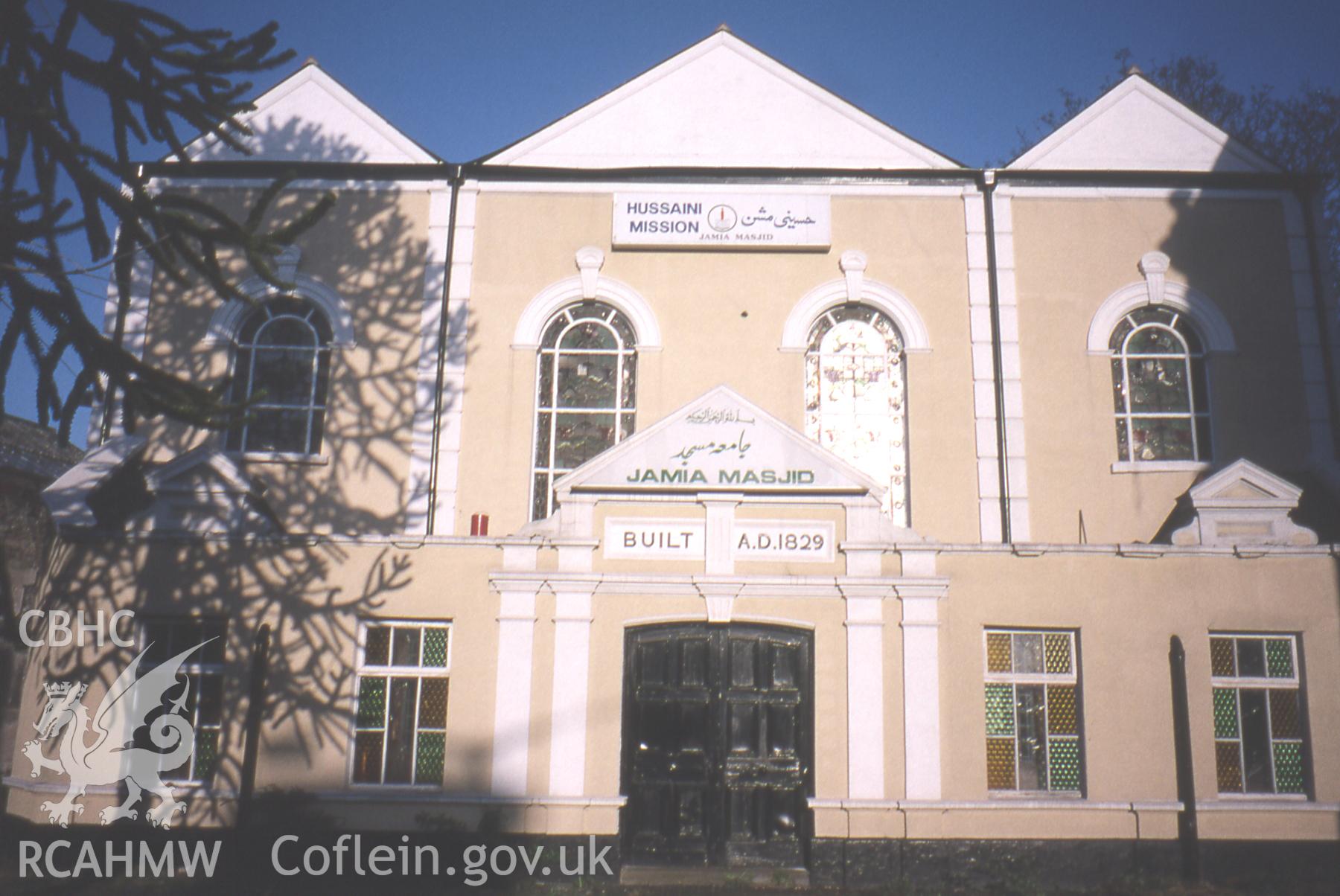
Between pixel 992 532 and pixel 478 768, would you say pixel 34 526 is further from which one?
pixel 992 532

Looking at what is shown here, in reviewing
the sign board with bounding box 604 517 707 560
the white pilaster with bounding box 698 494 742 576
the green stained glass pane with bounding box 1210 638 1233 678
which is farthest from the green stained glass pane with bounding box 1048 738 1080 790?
the sign board with bounding box 604 517 707 560

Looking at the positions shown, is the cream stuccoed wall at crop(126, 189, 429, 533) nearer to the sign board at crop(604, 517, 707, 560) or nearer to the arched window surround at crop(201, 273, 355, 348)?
the arched window surround at crop(201, 273, 355, 348)

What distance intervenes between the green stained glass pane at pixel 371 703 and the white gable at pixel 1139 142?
10.5 m

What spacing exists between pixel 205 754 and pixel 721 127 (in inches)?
403

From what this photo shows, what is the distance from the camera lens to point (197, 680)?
11523mm

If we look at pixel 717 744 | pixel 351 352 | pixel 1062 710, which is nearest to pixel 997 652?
pixel 1062 710

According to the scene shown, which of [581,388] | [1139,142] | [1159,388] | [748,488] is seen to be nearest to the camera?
[748,488]

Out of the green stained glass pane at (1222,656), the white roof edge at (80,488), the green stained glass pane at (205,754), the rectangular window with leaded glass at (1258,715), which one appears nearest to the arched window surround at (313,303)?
the white roof edge at (80,488)

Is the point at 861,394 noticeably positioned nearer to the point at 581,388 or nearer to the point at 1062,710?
the point at 581,388

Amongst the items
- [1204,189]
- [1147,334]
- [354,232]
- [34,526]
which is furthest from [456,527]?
[1204,189]

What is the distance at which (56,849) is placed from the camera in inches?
428

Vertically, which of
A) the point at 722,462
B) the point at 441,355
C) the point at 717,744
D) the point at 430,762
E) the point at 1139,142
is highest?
the point at 1139,142

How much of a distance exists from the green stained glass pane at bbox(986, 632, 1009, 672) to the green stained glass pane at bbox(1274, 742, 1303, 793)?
293 cm

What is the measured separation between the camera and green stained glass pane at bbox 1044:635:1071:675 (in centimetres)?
1137
